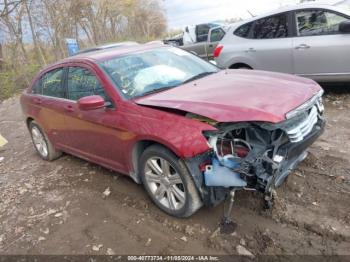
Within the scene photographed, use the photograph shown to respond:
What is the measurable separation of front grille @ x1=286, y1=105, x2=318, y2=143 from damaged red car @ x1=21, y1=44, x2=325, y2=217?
1 centimetres

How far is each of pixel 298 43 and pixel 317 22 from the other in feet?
1.55

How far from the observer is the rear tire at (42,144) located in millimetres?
5854

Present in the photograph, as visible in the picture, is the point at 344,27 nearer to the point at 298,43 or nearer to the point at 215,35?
the point at 298,43

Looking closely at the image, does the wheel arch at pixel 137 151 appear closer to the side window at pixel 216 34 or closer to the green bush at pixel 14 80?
the side window at pixel 216 34

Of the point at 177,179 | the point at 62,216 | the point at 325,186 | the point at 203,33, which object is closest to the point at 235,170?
the point at 177,179

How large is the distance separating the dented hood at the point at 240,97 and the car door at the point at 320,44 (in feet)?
8.57

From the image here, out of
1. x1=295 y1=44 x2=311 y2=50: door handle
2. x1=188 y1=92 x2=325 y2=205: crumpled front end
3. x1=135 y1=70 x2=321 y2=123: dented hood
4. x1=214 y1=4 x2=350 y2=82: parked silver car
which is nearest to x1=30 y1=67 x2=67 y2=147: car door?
x1=135 y1=70 x2=321 y2=123: dented hood

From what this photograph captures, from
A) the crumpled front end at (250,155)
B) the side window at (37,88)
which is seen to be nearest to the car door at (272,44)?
the crumpled front end at (250,155)

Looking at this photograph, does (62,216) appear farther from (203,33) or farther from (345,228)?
(203,33)

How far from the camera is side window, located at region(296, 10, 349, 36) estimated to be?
623 centimetres

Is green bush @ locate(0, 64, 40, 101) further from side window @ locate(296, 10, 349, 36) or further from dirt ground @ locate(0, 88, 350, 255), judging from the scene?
side window @ locate(296, 10, 349, 36)

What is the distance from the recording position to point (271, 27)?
7016 mm

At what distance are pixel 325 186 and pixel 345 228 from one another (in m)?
0.74

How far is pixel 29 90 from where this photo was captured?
19.6 ft
